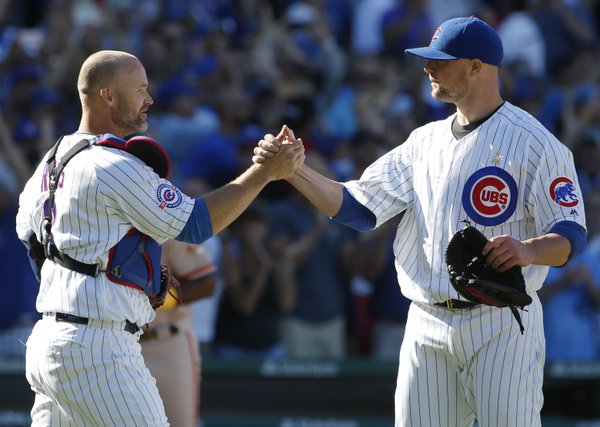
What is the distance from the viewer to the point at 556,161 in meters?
4.81

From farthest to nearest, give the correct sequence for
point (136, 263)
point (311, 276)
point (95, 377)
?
1. point (311, 276)
2. point (136, 263)
3. point (95, 377)

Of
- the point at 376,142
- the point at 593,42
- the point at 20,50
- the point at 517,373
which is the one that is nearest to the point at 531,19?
the point at 593,42

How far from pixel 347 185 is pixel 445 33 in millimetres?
857

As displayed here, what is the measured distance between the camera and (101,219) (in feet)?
14.8

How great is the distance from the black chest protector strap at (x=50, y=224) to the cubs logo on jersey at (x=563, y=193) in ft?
6.28

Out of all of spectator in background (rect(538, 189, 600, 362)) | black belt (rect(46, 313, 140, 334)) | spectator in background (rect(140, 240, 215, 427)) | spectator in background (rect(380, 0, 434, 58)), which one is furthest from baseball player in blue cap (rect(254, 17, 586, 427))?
spectator in background (rect(380, 0, 434, 58))

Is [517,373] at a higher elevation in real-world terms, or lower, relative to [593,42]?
lower

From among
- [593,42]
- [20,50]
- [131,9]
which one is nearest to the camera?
[20,50]

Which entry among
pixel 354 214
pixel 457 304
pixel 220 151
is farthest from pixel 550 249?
pixel 220 151

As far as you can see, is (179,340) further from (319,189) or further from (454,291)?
(454,291)

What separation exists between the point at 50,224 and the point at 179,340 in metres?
1.89

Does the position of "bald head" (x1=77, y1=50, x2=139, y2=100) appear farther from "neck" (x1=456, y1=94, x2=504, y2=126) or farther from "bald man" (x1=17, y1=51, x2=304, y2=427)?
"neck" (x1=456, y1=94, x2=504, y2=126)

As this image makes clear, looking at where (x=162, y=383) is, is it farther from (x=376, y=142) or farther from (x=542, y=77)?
(x=542, y=77)

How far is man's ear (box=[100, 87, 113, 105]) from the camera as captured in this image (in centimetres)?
471
